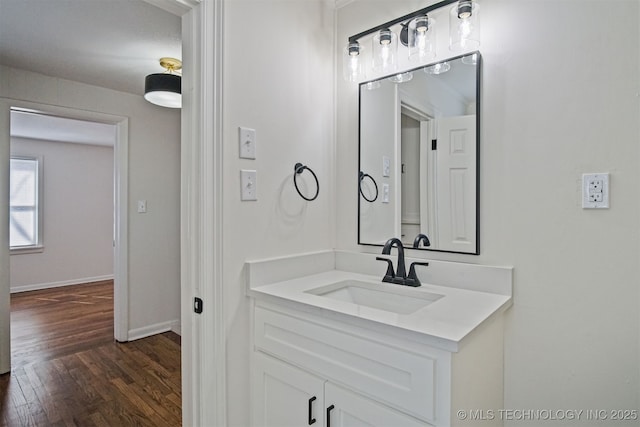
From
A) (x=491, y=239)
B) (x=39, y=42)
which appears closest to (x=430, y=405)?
(x=491, y=239)

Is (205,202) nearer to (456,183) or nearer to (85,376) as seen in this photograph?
(456,183)

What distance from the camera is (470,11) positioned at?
4.18 ft

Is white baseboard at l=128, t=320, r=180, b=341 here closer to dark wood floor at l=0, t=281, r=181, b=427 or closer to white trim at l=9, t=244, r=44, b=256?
dark wood floor at l=0, t=281, r=181, b=427

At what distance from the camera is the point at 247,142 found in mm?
1368

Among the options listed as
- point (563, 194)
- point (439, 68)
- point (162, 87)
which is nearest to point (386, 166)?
point (439, 68)

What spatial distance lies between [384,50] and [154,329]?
307 centimetres

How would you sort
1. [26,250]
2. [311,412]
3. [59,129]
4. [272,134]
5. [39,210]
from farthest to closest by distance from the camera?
[39,210] < [26,250] < [59,129] < [272,134] < [311,412]

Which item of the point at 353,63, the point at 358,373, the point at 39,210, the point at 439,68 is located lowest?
the point at 358,373

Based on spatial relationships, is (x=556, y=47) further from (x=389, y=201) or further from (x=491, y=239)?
(x=389, y=201)

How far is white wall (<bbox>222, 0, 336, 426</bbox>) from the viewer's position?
132 centimetres

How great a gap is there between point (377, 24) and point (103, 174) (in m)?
5.39

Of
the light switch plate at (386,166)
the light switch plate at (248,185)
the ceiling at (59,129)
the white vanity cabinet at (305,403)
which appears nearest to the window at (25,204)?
the ceiling at (59,129)

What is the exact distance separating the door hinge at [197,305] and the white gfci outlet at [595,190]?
4.36 feet

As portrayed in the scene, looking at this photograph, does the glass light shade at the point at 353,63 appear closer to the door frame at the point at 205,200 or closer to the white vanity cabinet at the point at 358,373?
the door frame at the point at 205,200
